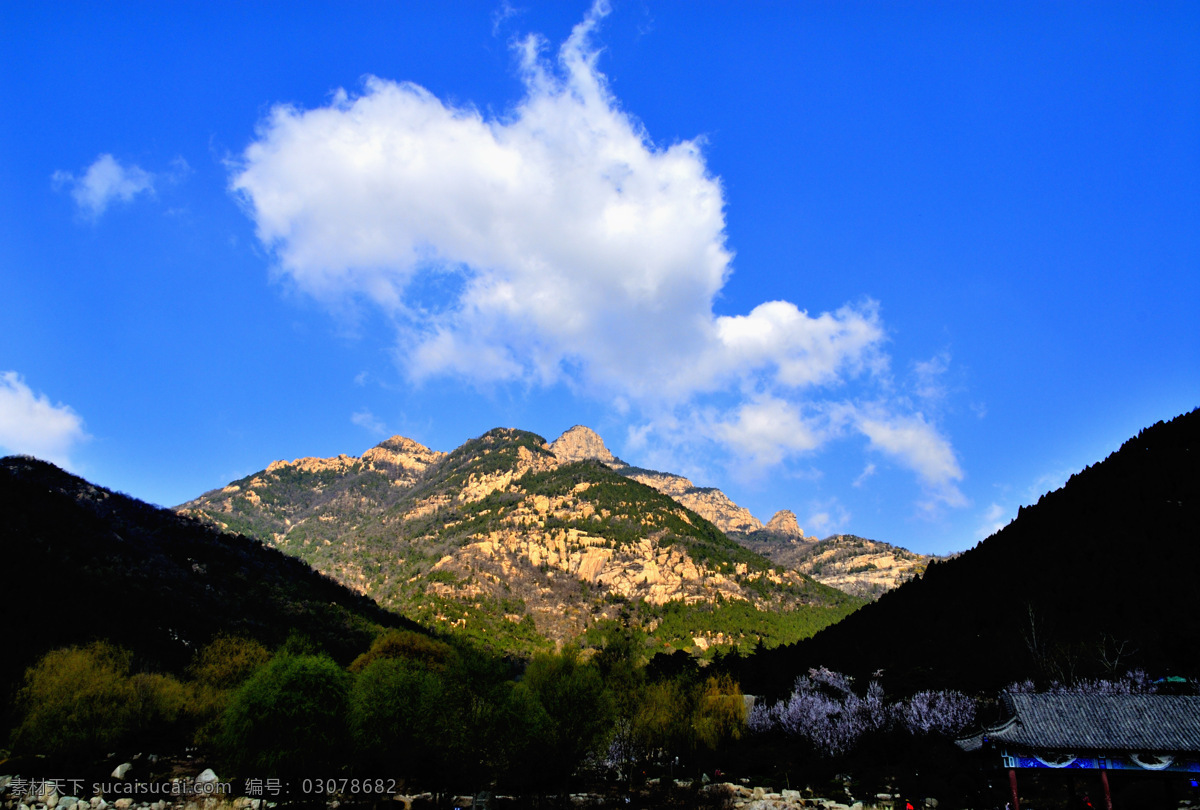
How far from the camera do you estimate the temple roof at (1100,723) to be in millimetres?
26672

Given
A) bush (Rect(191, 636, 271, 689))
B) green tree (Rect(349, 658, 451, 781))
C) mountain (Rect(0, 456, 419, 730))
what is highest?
mountain (Rect(0, 456, 419, 730))

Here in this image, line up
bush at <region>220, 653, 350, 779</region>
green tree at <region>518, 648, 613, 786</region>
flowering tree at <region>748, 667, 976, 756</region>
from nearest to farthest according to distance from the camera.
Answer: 1. bush at <region>220, 653, 350, 779</region>
2. green tree at <region>518, 648, 613, 786</region>
3. flowering tree at <region>748, 667, 976, 756</region>

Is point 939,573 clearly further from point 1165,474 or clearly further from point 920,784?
point 920,784

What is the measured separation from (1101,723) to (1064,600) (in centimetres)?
4399

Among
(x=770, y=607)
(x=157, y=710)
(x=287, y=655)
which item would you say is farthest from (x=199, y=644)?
(x=770, y=607)

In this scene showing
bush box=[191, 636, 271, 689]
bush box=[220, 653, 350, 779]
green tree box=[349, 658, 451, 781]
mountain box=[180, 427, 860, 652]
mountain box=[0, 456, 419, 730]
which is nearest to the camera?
bush box=[220, 653, 350, 779]

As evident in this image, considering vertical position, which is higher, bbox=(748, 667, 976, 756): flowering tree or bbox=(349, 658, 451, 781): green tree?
bbox=(349, 658, 451, 781): green tree

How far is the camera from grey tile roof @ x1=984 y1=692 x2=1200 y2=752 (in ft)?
87.5

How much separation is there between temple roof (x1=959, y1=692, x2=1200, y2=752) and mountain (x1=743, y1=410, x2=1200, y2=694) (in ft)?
81.4

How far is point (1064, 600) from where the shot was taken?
207 ft

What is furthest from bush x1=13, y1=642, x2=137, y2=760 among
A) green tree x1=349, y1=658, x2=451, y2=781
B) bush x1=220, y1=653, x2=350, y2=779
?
green tree x1=349, y1=658, x2=451, y2=781

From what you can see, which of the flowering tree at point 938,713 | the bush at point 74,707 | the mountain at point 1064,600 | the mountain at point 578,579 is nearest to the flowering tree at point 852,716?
the flowering tree at point 938,713

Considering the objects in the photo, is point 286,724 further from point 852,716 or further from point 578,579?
point 578,579

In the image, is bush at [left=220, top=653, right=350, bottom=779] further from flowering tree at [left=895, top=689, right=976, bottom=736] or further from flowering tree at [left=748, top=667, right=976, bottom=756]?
flowering tree at [left=895, top=689, right=976, bottom=736]
